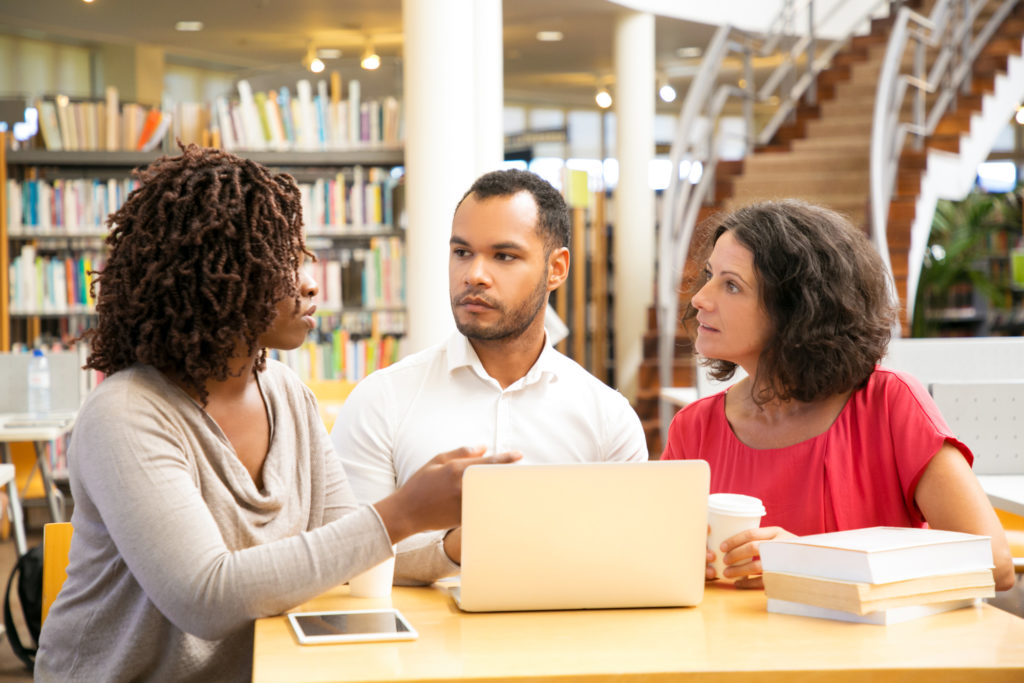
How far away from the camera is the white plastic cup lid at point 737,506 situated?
140 centimetres

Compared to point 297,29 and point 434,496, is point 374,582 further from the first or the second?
point 297,29

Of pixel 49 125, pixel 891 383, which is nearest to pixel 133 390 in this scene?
pixel 891 383

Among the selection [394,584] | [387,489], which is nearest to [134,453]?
[394,584]

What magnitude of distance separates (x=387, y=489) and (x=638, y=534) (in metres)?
0.79

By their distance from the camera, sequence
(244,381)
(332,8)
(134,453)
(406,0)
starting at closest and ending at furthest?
(134,453)
(244,381)
(406,0)
(332,8)

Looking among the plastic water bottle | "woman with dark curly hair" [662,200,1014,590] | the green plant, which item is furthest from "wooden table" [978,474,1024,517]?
the green plant

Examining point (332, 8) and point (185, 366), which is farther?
point (332, 8)

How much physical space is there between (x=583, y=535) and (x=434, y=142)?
3906 millimetres

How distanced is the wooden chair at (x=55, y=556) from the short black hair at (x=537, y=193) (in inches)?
35.0

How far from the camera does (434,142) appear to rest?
494cm

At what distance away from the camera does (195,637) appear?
1.32m

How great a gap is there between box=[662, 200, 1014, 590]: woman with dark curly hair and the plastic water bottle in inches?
143

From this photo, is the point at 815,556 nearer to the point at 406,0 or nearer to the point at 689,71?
the point at 406,0

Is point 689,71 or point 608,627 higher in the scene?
point 689,71
